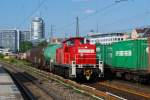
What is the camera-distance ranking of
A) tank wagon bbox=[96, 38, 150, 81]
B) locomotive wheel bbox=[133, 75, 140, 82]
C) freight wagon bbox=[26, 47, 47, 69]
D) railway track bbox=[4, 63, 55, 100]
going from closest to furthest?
1. railway track bbox=[4, 63, 55, 100]
2. tank wagon bbox=[96, 38, 150, 81]
3. locomotive wheel bbox=[133, 75, 140, 82]
4. freight wagon bbox=[26, 47, 47, 69]

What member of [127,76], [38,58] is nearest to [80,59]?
[127,76]

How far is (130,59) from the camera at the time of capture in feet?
93.3

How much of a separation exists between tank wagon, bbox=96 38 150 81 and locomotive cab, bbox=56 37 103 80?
6.74 ft

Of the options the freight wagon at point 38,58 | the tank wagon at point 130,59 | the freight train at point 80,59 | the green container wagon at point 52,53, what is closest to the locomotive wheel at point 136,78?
the tank wagon at point 130,59

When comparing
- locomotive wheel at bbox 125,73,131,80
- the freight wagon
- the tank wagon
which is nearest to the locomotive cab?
the tank wagon

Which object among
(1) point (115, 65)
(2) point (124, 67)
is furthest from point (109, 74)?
(2) point (124, 67)

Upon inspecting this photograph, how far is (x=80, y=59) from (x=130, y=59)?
11.9 feet

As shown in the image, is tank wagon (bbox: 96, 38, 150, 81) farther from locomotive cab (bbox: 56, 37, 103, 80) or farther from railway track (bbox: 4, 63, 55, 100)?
railway track (bbox: 4, 63, 55, 100)

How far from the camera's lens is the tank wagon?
1049 inches

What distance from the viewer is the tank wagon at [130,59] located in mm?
26656

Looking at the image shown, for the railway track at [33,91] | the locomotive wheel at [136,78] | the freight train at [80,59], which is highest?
the freight train at [80,59]

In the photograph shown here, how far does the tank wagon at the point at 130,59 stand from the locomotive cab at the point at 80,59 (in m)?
2.05

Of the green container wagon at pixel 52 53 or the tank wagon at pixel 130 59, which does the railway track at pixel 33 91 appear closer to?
the green container wagon at pixel 52 53

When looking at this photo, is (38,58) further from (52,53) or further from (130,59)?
(130,59)
